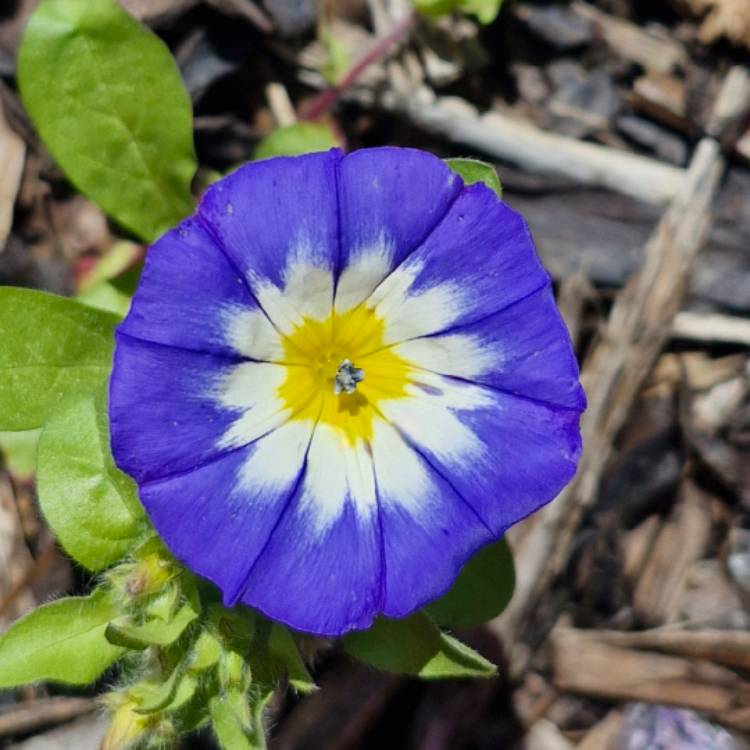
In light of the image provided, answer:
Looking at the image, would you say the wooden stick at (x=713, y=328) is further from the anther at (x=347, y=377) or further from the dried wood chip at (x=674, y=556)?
the anther at (x=347, y=377)

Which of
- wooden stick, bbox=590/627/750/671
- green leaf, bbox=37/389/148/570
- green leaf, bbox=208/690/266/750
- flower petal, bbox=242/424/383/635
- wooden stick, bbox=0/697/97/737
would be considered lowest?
wooden stick, bbox=0/697/97/737

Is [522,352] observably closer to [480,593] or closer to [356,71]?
[480,593]

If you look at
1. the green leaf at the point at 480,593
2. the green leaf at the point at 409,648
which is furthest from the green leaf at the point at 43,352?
the green leaf at the point at 480,593

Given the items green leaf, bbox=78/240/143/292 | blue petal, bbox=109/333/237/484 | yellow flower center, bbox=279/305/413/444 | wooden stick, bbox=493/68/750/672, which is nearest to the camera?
blue petal, bbox=109/333/237/484

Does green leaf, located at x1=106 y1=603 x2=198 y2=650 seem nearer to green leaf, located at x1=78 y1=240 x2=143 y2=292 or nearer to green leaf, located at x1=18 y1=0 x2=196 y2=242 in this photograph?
green leaf, located at x1=18 y1=0 x2=196 y2=242

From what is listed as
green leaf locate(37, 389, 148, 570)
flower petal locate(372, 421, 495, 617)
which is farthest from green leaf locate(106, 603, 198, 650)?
flower petal locate(372, 421, 495, 617)

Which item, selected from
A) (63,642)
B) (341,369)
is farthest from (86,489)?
(341,369)
